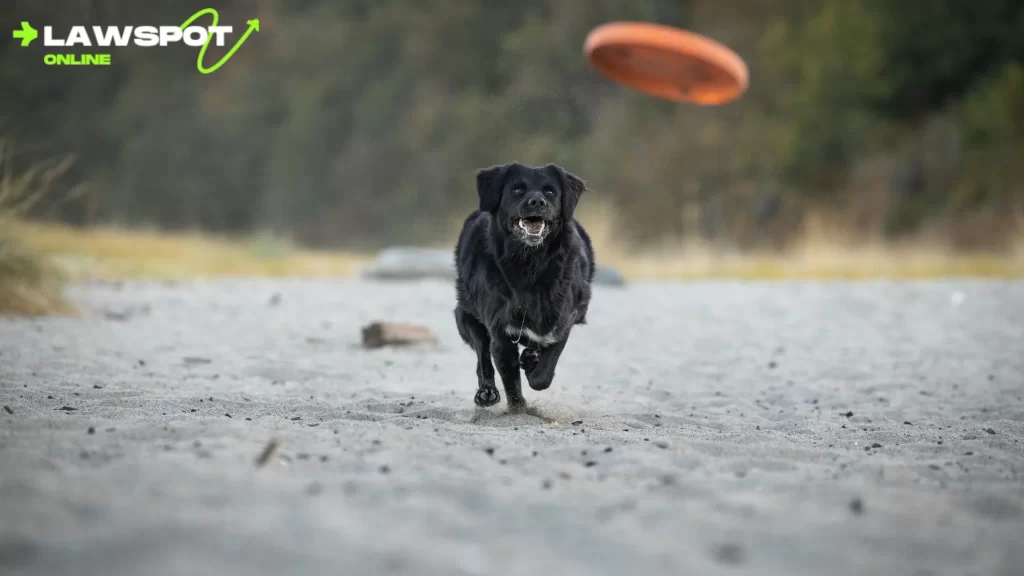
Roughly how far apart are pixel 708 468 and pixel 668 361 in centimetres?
306

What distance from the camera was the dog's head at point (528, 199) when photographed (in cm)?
377

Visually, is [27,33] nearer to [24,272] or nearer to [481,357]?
[24,272]

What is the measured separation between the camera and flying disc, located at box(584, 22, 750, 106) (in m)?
11.1

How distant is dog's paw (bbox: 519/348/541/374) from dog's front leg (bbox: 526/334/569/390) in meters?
0.04

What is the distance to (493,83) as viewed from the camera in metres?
29.8

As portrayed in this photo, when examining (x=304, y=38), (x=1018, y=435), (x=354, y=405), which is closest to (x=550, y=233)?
(x=354, y=405)

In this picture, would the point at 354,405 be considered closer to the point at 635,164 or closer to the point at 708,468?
the point at 708,468

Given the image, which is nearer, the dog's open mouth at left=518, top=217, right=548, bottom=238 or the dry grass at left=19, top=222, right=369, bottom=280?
the dog's open mouth at left=518, top=217, right=548, bottom=238

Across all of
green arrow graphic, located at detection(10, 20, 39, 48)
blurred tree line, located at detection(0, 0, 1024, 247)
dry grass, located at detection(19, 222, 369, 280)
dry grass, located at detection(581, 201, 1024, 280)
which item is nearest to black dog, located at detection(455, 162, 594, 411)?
blurred tree line, located at detection(0, 0, 1024, 247)

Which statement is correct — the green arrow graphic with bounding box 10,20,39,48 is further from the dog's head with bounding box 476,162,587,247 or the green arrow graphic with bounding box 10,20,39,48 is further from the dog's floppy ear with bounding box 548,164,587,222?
the dog's floppy ear with bounding box 548,164,587,222

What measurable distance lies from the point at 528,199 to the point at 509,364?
73 cm

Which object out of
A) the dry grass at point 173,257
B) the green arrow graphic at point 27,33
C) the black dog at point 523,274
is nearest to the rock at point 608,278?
the dry grass at point 173,257

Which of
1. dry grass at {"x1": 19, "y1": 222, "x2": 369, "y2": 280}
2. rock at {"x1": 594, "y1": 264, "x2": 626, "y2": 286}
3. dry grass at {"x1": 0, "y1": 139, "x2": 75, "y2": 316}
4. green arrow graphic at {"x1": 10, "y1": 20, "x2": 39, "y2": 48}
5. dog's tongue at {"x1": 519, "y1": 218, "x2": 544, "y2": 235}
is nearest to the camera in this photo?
dog's tongue at {"x1": 519, "y1": 218, "x2": 544, "y2": 235}

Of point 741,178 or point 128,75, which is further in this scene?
point 128,75
